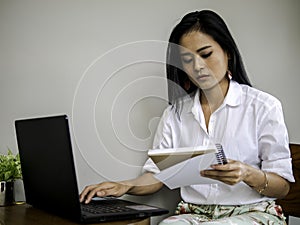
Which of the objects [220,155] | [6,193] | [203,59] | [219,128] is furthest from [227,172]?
[6,193]

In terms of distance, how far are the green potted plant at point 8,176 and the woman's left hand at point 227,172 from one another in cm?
67

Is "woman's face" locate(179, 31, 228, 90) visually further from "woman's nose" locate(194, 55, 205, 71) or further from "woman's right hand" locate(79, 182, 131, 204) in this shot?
"woman's right hand" locate(79, 182, 131, 204)

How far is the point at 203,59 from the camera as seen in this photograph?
152 centimetres

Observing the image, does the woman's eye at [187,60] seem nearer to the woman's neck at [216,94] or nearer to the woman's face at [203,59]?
the woman's face at [203,59]

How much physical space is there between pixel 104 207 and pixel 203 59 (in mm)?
546

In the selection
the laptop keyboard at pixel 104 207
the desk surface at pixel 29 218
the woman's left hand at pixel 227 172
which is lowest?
the desk surface at pixel 29 218

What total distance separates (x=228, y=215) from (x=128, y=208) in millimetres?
343

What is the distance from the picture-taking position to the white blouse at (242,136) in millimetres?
1447

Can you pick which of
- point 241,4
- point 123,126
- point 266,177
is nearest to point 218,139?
point 266,177

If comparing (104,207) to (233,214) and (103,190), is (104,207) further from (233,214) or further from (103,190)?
(233,214)

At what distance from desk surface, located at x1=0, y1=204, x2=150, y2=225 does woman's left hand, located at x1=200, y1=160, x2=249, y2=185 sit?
20 centimetres

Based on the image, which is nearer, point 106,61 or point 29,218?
point 29,218

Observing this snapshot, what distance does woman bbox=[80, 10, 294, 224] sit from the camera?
4.72 feet

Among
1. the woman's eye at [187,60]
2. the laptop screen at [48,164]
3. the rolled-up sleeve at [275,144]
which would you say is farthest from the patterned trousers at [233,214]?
the woman's eye at [187,60]
